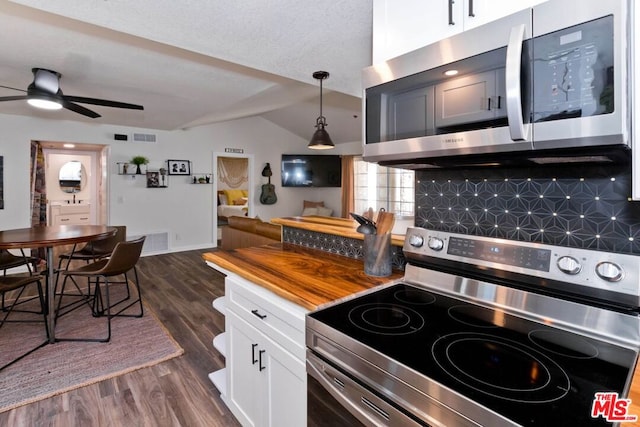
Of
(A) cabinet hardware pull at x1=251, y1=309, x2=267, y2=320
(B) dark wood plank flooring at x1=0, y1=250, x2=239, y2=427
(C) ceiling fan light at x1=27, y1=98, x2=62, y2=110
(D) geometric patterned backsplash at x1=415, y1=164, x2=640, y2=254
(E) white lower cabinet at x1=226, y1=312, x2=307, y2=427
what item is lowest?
(B) dark wood plank flooring at x1=0, y1=250, x2=239, y2=427

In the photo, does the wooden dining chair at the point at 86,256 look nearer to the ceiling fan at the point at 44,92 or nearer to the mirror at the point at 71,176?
the ceiling fan at the point at 44,92

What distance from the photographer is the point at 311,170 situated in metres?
7.79

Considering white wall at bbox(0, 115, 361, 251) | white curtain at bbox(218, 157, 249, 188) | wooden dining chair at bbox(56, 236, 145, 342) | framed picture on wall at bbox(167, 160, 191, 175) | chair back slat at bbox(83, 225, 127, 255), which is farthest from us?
white curtain at bbox(218, 157, 249, 188)

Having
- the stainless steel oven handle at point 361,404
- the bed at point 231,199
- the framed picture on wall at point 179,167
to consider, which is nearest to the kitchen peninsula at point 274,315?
the stainless steel oven handle at point 361,404

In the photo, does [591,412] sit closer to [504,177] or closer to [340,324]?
[340,324]

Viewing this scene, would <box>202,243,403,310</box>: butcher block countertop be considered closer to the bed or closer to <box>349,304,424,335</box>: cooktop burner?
<box>349,304,424,335</box>: cooktop burner

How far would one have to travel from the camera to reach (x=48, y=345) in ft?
8.23

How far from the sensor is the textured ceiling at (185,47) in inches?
59.9

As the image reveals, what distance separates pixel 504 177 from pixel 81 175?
8234 millimetres

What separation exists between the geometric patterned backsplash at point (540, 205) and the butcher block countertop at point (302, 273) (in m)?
0.40

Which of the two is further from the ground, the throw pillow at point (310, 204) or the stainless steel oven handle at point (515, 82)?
the stainless steel oven handle at point (515, 82)

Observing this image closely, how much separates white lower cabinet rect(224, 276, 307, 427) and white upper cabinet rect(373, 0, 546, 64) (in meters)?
1.03

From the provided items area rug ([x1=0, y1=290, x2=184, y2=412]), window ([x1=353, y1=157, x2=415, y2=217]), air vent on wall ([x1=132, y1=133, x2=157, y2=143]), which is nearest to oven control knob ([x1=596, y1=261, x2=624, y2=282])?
area rug ([x1=0, y1=290, x2=184, y2=412])

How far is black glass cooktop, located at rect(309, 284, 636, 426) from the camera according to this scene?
2.07 ft
